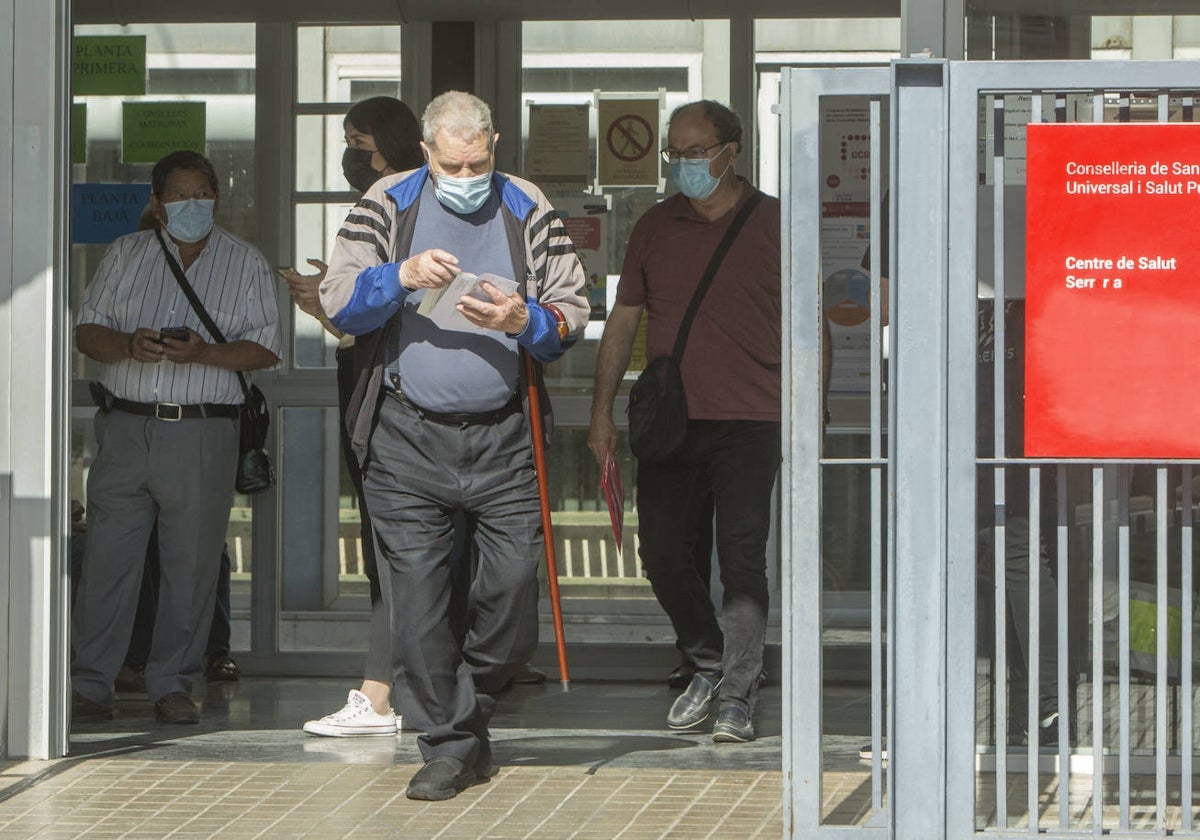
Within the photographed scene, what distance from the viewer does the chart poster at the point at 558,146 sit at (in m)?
8.29

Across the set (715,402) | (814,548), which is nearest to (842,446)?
(715,402)

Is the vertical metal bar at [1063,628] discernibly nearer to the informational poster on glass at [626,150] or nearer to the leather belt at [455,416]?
the leather belt at [455,416]

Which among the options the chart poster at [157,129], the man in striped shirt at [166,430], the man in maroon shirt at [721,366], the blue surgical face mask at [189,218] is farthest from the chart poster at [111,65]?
the man in maroon shirt at [721,366]

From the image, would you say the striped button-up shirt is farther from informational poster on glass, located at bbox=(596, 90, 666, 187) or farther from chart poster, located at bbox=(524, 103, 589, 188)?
A: informational poster on glass, located at bbox=(596, 90, 666, 187)

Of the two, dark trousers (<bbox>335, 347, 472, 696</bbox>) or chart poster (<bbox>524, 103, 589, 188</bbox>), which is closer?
dark trousers (<bbox>335, 347, 472, 696</bbox>)

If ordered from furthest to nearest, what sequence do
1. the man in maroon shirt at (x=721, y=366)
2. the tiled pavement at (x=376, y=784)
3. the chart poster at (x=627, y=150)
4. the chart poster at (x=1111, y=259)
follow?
the chart poster at (x=627, y=150) < the man in maroon shirt at (x=721, y=366) < the tiled pavement at (x=376, y=784) < the chart poster at (x=1111, y=259)

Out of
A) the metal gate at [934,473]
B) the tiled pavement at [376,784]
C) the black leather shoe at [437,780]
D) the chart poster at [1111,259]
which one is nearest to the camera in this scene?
the chart poster at [1111,259]

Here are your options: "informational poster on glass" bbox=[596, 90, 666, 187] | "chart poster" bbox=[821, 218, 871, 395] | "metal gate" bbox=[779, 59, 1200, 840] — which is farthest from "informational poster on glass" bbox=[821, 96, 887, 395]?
"metal gate" bbox=[779, 59, 1200, 840]

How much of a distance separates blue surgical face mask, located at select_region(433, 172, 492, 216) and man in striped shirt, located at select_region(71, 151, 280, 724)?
1610 millimetres

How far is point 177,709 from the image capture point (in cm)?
712

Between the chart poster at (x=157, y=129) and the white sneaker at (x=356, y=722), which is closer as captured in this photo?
the white sneaker at (x=356, y=722)

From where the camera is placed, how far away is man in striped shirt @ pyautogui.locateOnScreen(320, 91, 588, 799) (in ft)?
19.2

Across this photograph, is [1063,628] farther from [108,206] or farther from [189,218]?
[108,206]

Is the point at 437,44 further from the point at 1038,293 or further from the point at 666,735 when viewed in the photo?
the point at 1038,293
